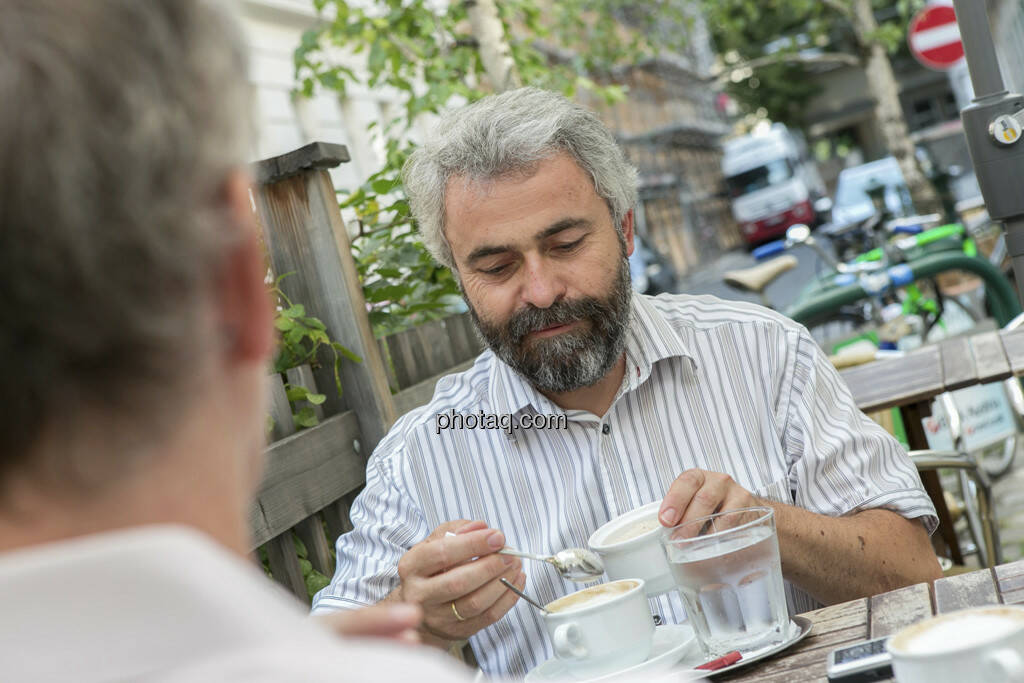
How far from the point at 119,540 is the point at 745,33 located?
149 ft

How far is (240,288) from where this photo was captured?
2.18 ft

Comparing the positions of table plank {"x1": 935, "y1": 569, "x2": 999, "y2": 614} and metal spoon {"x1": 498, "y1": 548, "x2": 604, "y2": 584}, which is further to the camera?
metal spoon {"x1": 498, "y1": 548, "x2": 604, "y2": 584}

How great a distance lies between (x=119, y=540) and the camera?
0.57 m

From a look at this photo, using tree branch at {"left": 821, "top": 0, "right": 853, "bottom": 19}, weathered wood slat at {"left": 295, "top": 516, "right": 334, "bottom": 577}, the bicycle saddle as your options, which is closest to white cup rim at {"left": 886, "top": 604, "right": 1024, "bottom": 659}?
weathered wood slat at {"left": 295, "top": 516, "right": 334, "bottom": 577}

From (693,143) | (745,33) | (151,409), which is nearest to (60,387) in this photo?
Answer: (151,409)

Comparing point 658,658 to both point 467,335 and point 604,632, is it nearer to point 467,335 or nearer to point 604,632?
point 604,632

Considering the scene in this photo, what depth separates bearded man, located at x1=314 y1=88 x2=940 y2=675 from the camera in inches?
86.7

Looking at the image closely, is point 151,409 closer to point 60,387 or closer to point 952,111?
point 60,387

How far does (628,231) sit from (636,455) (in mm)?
536

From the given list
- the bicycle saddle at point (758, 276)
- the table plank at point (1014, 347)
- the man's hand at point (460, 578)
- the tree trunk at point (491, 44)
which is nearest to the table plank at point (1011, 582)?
the man's hand at point (460, 578)

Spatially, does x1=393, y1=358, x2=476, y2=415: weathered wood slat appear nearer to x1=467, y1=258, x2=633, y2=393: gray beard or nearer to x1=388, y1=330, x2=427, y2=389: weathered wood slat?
x1=388, y1=330, x2=427, y2=389: weathered wood slat

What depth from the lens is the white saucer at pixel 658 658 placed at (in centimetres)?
155

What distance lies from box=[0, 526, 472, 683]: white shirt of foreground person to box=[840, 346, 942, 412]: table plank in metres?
3.08

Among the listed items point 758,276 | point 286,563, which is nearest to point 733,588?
point 286,563
